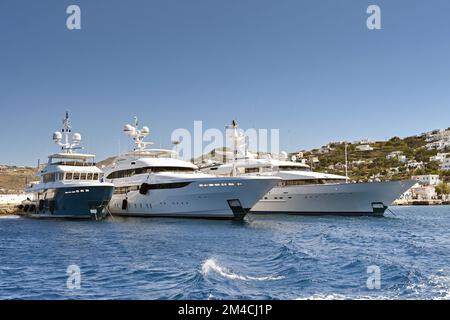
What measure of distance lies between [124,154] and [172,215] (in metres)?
15.0

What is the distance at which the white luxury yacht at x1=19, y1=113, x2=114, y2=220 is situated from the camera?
44344 mm

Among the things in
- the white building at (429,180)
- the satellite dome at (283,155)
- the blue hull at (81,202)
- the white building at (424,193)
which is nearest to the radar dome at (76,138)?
the blue hull at (81,202)

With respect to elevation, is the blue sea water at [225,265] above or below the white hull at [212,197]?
below

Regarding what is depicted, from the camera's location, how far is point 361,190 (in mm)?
48688

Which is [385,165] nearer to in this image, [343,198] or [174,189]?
[343,198]

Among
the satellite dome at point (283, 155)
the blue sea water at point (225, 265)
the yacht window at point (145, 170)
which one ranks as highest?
the satellite dome at point (283, 155)

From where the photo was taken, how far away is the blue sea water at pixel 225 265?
44.9 feet

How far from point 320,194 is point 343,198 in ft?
8.76

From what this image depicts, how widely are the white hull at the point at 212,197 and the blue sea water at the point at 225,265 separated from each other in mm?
10875

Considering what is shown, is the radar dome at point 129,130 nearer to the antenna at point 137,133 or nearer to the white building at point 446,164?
the antenna at point 137,133

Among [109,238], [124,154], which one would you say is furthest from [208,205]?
[124,154]

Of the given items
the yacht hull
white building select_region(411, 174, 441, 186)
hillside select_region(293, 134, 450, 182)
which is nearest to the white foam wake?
the yacht hull

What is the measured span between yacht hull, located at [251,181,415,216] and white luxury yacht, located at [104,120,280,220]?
406 inches

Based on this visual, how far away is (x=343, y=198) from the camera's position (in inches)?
1954
